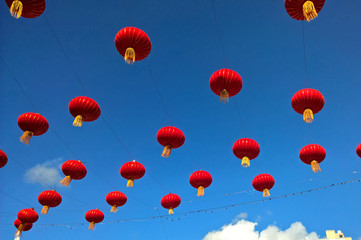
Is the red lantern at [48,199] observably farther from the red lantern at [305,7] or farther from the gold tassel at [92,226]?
the red lantern at [305,7]

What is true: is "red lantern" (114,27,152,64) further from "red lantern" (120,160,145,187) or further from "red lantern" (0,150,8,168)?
"red lantern" (0,150,8,168)

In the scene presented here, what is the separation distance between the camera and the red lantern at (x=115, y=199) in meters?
9.27

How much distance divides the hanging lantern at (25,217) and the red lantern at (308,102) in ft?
28.9

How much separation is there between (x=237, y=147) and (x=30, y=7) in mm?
5234

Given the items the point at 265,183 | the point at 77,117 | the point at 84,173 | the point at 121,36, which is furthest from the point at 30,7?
the point at 265,183

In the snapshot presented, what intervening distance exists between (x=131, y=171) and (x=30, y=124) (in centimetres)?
287

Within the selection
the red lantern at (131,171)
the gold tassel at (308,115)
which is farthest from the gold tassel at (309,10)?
the red lantern at (131,171)

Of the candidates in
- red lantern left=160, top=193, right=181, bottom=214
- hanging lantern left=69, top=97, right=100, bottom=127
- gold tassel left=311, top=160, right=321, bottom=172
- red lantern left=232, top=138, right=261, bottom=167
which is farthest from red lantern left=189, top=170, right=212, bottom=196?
hanging lantern left=69, top=97, right=100, bottom=127

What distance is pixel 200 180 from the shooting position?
8.24 metres

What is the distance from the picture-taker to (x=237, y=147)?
7.20m

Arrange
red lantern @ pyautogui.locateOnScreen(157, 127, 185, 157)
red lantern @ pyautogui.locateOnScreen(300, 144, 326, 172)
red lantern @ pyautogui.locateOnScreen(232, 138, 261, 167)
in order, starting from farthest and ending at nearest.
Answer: red lantern @ pyautogui.locateOnScreen(300, 144, 326, 172), red lantern @ pyautogui.locateOnScreen(232, 138, 261, 167), red lantern @ pyautogui.locateOnScreen(157, 127, 185, 157)

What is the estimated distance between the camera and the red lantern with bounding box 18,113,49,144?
22.3ft

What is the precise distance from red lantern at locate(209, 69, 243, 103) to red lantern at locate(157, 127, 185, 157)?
5.01ft

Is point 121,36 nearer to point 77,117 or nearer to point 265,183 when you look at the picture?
point 77,117
